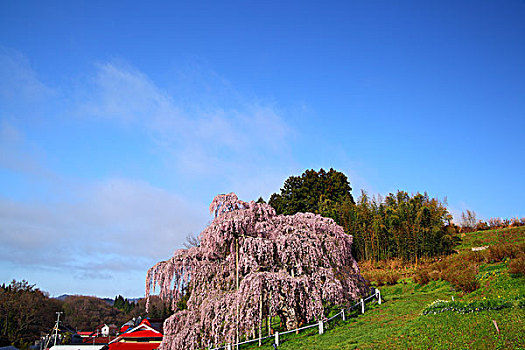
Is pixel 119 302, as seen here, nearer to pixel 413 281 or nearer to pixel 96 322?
pixel 96 322

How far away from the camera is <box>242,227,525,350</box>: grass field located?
8969 millimetres

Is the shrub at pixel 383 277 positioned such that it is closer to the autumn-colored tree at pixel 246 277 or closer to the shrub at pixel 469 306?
the autumn-colored tree at pixel 246 277

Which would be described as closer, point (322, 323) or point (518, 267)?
point (518, 267)

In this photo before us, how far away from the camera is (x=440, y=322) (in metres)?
10.7

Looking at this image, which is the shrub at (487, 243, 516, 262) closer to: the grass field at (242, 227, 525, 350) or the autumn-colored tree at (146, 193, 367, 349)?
the grass field at (242, 227, 525, 350)

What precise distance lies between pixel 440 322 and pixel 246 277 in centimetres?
674

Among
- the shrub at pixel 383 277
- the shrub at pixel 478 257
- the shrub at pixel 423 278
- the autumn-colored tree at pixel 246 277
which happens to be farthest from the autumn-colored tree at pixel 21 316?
the shrub at pixel 478 257

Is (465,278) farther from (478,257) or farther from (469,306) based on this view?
(478,257)

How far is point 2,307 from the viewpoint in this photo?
147 feet

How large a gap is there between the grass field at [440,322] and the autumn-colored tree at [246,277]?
1316 millimetres

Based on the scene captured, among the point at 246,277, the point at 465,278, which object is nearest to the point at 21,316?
the point at 246,277

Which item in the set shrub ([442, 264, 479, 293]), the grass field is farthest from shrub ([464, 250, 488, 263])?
shrub ([442, 264, 479, 293])

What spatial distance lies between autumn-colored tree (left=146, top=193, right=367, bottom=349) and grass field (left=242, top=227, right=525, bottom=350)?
1.32 metres

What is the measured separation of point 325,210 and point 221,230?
63.1 ft
